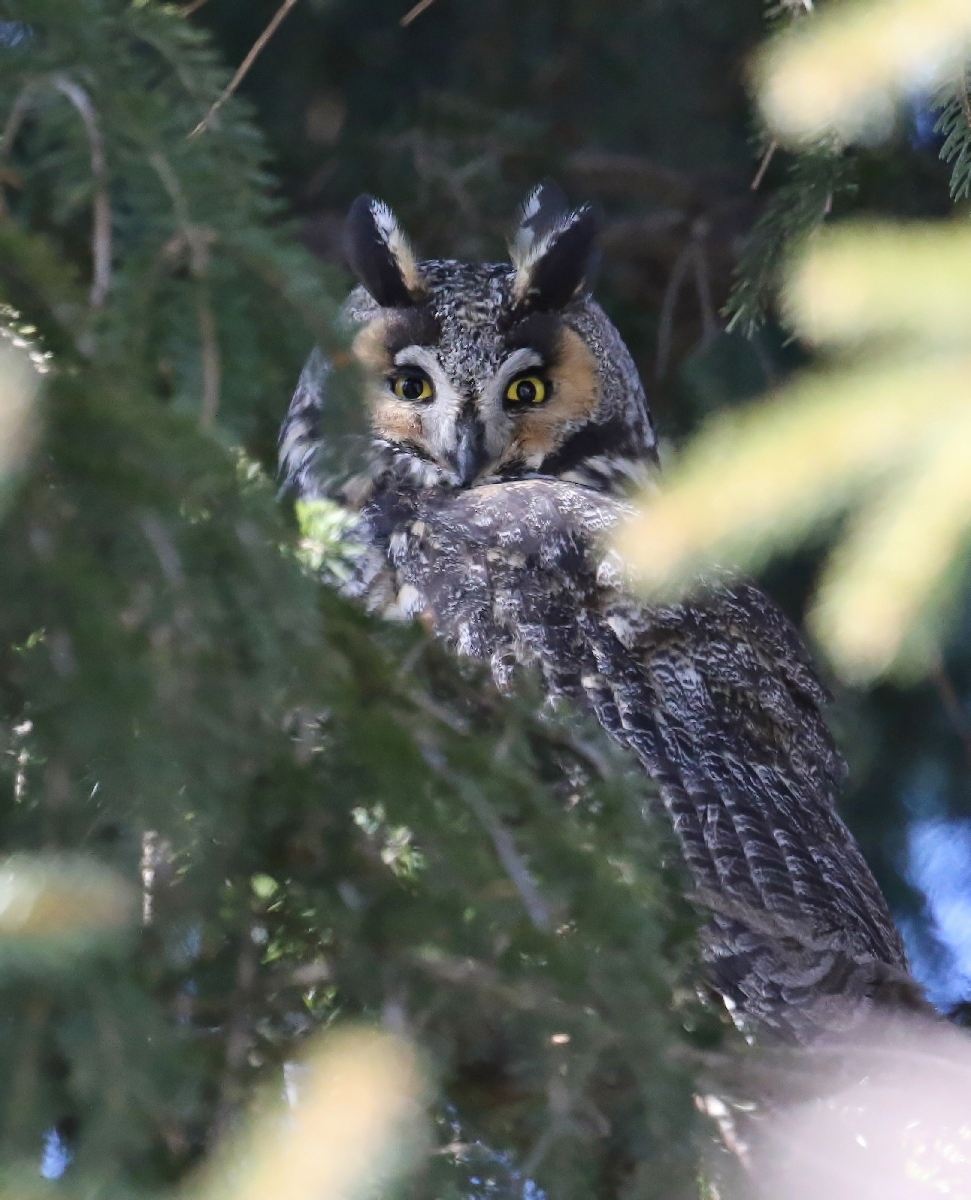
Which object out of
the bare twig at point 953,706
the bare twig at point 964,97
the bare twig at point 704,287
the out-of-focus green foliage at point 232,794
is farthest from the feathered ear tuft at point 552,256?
the out-of-focus green foliage at point 232,794

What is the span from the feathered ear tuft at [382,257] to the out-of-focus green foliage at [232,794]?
3.44ft

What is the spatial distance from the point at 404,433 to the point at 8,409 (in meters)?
1.37

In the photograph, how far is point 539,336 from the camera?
88.6 inches

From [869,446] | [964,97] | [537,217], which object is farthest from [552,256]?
[869,446]

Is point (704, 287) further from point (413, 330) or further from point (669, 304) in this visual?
point (413, 330)

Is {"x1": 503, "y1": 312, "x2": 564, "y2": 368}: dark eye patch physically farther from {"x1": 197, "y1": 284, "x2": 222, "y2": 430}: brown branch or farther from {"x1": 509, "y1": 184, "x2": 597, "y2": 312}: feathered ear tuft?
{"x1": 197, "y1": 284, "x2": 222, "y2": 430}: brown branch

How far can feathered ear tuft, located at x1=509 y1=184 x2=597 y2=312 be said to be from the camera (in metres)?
2.25

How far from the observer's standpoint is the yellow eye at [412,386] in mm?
2217

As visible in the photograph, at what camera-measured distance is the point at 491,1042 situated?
1.15 meters

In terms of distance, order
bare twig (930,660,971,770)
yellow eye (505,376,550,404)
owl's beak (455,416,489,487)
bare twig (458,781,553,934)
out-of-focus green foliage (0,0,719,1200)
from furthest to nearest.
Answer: bare twig (930,660,971,770) → yellow eye (505,376,550,404) → owl's beak (455,416,489,487) → bare twig (458,781,553,934) → out-of-focus green foliage (0,0,719,1200)

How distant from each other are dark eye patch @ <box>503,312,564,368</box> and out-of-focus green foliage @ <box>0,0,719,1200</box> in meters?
1.04

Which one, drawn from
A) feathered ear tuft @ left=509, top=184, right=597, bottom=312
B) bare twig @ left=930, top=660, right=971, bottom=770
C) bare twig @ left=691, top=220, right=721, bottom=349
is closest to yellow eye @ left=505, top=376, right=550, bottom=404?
feathered ear tuft @ left=509, top=184, right=597, bottom=312

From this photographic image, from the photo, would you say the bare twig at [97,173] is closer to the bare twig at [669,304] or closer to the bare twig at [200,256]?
the bare twig at [200,256]

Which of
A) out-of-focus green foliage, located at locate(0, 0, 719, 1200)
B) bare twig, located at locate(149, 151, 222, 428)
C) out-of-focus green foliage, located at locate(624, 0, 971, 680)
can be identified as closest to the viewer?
out-of-focus green foliage, located at locate(624, 0, 971, 680)
